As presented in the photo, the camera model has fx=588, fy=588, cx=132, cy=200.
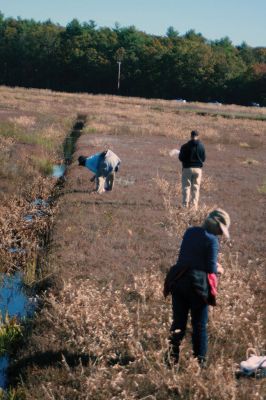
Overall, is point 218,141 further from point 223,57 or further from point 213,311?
point 223,57

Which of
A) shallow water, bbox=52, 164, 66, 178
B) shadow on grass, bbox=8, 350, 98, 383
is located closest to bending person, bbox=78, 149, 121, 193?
shallow water, bbox=52, 164, 66, 178

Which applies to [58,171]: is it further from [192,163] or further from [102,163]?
[192,163]

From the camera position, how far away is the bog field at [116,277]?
6207mm

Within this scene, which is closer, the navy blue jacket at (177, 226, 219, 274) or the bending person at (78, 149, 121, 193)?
the navy blue jacket at (177, 226, 219, 274)

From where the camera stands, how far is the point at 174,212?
1427 cm

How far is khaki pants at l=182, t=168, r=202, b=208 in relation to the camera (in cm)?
1391

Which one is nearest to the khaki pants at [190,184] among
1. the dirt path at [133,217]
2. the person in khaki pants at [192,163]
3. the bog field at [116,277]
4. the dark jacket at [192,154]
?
the person in khaki pants at [192,163]

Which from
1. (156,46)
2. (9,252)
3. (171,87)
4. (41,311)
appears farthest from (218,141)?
(156,46)

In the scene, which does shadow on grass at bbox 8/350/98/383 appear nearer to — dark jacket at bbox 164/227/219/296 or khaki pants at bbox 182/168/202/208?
dark jacket at bbox 164/227/219/296

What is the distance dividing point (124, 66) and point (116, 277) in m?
95.8

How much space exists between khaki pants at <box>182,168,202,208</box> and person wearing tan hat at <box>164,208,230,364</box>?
781 centimetres

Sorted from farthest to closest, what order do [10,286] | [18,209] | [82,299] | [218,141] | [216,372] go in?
1. [218,141]
2. [18,209]
3. [10,286]
4. [82,299]
5. [216,372]

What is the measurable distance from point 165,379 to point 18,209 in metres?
8.81

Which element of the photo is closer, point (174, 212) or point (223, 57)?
point (174, 212)
